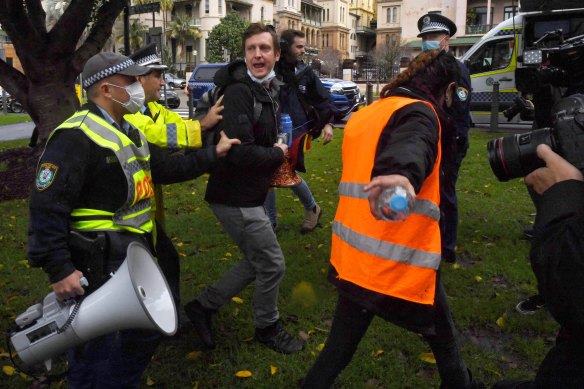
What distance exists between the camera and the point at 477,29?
55.2 metres

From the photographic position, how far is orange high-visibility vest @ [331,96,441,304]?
228 centimetres

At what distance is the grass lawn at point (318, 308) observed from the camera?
3.40 m

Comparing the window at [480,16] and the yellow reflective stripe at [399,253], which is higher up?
the window at [480,16]

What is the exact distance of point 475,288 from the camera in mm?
4566

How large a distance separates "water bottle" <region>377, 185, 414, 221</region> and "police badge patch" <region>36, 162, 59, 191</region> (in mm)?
1464

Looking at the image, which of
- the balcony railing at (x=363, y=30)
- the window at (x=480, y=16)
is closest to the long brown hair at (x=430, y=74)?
the window at (x=480, y=16)

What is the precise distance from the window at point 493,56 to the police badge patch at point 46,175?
13528 millimetres

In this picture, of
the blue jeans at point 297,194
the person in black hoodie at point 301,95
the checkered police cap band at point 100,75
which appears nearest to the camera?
the checkered police cap band at point 100,75

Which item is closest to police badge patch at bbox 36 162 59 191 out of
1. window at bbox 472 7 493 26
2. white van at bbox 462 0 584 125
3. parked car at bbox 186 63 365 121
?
white van at bbox 462 0 584 125

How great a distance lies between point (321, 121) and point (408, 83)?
10.0 ft

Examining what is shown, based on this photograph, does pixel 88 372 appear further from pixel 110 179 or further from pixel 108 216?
pixel 110 179

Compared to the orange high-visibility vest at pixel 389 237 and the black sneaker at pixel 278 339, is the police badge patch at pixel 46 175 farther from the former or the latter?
the black sneaker at pixel 278 339

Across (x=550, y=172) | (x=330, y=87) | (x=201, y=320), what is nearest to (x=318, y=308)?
(x=201, y=320)

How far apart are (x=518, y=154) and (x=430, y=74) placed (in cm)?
89
